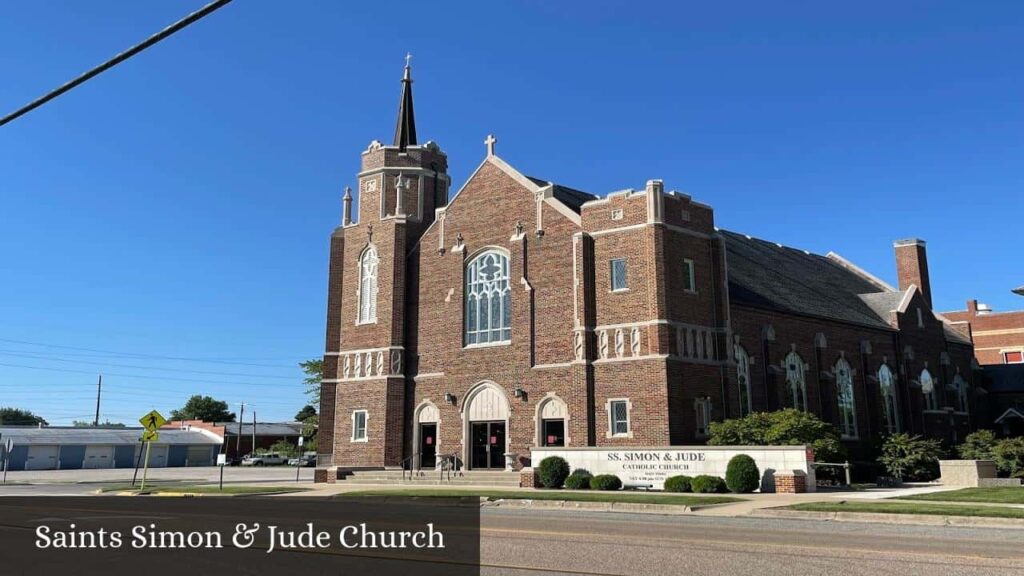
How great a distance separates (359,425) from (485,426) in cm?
686

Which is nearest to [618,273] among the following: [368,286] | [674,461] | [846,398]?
[674,461]

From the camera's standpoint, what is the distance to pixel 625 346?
3120cm

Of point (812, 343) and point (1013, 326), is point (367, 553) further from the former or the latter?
point (1013, 326)

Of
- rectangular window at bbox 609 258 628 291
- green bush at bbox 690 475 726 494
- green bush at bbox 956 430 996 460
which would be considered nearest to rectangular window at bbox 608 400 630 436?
rectangular window at bbox 609 258 628 291

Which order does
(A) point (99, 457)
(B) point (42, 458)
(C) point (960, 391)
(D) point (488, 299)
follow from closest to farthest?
(D) point (488, 299) → (C) point (960, 391) → (B) point (42, 458) → (A) point (99, 457)

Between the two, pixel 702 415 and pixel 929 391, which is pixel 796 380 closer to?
pixel 702 415

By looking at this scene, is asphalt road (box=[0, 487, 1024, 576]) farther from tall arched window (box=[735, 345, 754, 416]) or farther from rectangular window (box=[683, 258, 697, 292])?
tall arched window (box=[735, 345, 754, 416])

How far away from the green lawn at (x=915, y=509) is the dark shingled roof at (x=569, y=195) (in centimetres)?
1900

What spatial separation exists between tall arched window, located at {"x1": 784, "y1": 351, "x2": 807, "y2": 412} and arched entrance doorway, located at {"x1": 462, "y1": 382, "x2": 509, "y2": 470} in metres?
13.5

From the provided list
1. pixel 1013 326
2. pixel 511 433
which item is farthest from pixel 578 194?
pixel 1013 326

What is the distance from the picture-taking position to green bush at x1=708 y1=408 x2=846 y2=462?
91.3ft

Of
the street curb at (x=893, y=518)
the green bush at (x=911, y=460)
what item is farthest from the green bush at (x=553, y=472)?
the green bush at (x=911, y=460)

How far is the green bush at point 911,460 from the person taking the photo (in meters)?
32.0
